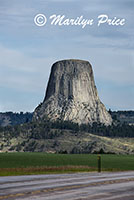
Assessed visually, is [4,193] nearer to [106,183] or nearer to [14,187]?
[14,187]

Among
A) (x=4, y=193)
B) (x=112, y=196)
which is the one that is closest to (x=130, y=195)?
(x=112, y=196)

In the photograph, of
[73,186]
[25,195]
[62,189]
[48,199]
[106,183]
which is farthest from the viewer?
[106,183]

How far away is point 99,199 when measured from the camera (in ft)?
60.3

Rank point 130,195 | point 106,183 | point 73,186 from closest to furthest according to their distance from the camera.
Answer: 1. point 130,195
2. point 73,186
3. point 106,183

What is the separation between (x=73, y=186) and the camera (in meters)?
23.5

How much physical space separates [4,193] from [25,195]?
1.15 metres

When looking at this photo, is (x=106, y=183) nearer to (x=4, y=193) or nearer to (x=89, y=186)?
(x=89, y=186)

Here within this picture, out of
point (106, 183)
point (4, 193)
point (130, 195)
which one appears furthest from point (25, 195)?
point (106, 183)

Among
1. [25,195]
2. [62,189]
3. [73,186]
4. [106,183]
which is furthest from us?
[106,183]

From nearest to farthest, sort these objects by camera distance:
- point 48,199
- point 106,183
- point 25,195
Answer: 1. point 48,199
2. point 25,195
3. point 106,183

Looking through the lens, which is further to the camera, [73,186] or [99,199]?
[73,186]

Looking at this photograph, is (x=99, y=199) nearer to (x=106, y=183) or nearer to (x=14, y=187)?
(x=14, y=187)

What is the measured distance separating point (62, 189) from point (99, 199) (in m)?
3.68

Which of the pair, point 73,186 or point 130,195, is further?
point 73,186
